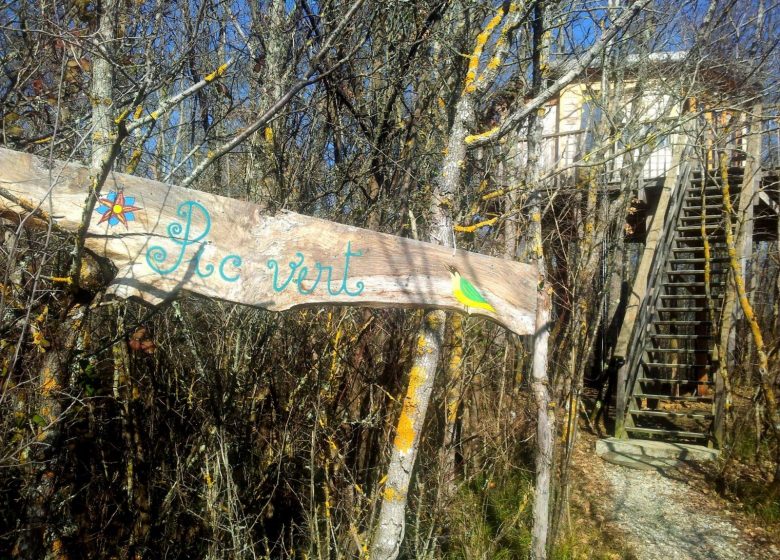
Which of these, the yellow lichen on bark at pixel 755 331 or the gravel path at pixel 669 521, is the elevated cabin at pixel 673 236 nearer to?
the yellow lichen on bark at pixel 755 331

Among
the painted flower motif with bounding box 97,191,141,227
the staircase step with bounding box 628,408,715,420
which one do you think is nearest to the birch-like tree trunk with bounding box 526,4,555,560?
the painted flower motif with bounding box 97,191,141,227

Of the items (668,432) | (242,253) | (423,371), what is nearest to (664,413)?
(668,432)

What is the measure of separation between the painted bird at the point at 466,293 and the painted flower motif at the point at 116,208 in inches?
51.4

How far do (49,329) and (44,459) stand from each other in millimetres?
643

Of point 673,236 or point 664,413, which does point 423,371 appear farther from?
point 673,236

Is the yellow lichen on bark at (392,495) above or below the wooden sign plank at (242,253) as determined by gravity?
below

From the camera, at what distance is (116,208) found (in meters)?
2.36

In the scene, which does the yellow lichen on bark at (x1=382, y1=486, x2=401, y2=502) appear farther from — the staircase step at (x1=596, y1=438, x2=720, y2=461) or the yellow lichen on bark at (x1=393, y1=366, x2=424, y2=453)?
the staircase step at (x1=596, y1=438, x2=720, y2=461)

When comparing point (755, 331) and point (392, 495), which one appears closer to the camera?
point (392, 495)

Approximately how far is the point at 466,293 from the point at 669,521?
509cm

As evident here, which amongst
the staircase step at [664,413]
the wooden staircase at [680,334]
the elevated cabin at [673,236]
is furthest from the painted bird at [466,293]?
the staircase step at [664,413]

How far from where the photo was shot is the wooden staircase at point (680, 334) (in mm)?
8753

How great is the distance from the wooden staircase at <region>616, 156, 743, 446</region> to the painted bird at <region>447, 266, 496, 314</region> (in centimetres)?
626

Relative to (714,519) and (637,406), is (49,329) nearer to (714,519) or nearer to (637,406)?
(714,519)
